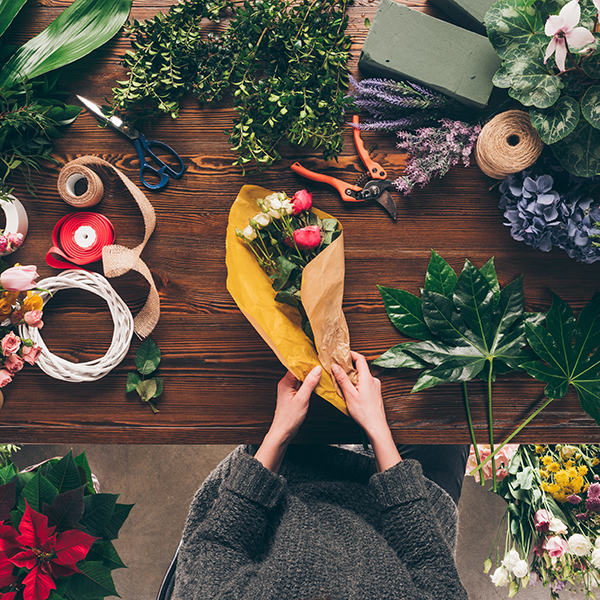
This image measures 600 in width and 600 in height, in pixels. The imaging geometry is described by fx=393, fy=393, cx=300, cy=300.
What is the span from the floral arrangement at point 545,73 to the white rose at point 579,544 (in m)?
0.96

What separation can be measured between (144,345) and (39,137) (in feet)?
2.22

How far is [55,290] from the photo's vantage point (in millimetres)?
1090

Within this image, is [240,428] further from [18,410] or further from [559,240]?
[559,240]

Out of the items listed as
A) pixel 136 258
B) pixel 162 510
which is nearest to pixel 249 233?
pixel 136 258

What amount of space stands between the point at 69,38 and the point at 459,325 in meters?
1.36

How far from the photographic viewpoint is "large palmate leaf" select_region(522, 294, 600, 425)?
1.04 m

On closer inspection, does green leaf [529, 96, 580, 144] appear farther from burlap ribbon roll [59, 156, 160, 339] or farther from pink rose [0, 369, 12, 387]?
pink rose [0, 369, 12, 387]

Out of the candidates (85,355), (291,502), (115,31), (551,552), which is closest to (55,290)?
(85,355)

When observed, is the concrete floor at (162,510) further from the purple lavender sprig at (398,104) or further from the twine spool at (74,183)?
the purple lavender sprig at (398,104)

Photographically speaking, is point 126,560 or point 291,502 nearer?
point 291,502

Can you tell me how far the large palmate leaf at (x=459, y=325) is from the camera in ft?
3.44

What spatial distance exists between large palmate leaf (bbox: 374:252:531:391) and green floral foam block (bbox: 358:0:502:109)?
453 millimetres

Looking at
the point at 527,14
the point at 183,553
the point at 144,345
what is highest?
the point at 527,14

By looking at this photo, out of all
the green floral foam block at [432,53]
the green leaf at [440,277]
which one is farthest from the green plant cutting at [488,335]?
the green floral foam block at [432,53]
